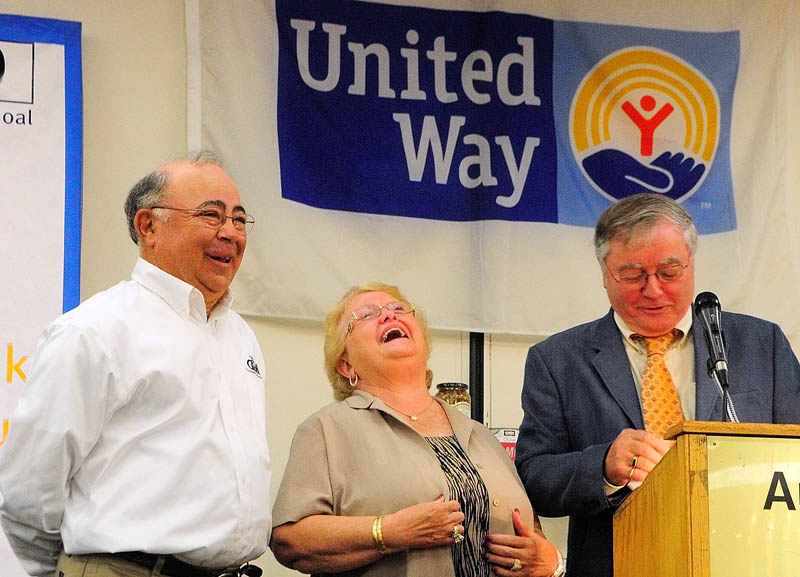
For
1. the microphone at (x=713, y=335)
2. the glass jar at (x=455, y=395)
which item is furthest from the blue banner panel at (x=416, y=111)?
the microphone at (x=713, y=335)

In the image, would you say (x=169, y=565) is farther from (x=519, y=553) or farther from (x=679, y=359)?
(x=679, y=359)

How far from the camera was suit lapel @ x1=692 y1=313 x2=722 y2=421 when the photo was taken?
264 cm

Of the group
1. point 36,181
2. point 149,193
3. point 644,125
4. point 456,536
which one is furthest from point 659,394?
point 36,181

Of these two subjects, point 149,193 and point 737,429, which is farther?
point 149,193

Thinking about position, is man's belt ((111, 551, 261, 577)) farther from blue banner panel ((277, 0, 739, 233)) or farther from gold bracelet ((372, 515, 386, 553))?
blue banner panel ((277, 0, 739, 233))

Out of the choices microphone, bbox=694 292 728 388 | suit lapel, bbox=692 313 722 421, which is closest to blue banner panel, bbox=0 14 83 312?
suit lapel, bbox=692 313 722 421

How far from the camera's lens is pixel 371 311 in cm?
311

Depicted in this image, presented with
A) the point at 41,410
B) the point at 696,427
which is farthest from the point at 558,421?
the point at 41,410

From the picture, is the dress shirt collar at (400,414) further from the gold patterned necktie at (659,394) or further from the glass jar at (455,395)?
the glass jar at (455,395)

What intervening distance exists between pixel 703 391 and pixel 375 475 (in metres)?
0.80

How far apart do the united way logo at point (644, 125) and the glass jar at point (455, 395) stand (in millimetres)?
954

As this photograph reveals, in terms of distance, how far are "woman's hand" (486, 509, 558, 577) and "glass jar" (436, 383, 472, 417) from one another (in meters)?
1.00

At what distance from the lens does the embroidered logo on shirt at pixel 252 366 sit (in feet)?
8.98

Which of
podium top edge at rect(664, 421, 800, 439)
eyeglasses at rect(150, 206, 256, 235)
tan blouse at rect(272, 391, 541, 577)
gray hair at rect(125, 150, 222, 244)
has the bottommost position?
tan blouse at rect(272, 391, 541, 577)
